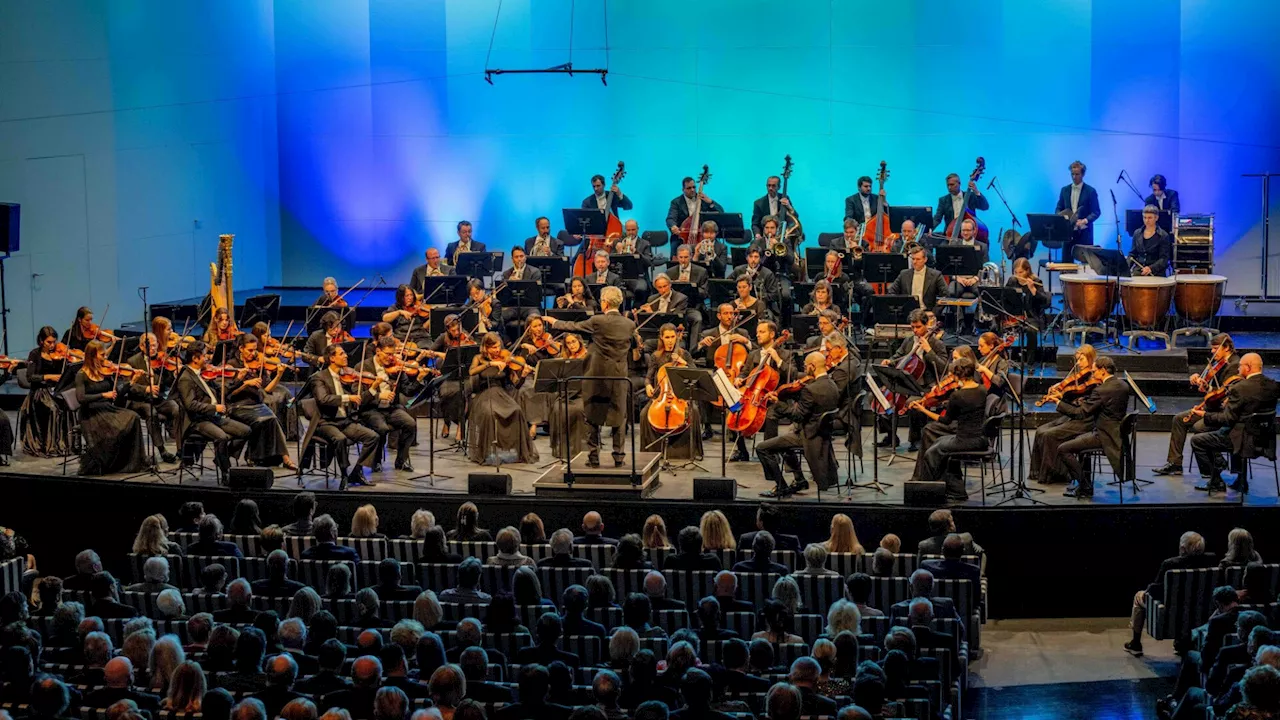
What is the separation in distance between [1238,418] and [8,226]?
10.8 m

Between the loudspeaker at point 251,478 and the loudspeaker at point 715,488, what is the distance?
10.4ft

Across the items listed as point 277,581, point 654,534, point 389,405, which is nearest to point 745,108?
point 389,405

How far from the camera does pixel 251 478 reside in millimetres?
11711

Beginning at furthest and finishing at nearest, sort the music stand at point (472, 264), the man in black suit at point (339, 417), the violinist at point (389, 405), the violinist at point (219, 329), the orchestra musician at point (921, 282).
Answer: the music stand at point (472, 264), the orchestra musician at point (921, 282), the violinist at point (219, 329), the violinist at point (389, 405), the man in black suit at point (339, 417)

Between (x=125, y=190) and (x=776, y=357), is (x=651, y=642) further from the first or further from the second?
(x=125, y=190)

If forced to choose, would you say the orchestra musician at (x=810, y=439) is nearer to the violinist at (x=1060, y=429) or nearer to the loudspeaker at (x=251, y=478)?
the violinist at (x=1060, y=429)

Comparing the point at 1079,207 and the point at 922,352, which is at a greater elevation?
the point at 1079,207

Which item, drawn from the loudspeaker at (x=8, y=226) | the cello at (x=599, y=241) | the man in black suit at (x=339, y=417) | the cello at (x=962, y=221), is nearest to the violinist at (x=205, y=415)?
the man in black suit at (x=339, y=417)

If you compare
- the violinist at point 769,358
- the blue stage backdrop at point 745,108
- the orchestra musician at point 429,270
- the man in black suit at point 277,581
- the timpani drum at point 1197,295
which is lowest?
the man in black suit at point 277,581

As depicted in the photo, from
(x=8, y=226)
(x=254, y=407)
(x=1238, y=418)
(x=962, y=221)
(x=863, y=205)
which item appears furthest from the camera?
(x=863, y=205)

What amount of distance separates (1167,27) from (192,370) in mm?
11616

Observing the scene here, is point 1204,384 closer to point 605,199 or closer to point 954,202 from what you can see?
point 954,202

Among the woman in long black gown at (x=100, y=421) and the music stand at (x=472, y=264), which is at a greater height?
the music stand at (x=472, y=264)

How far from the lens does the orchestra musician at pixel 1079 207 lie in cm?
1633
